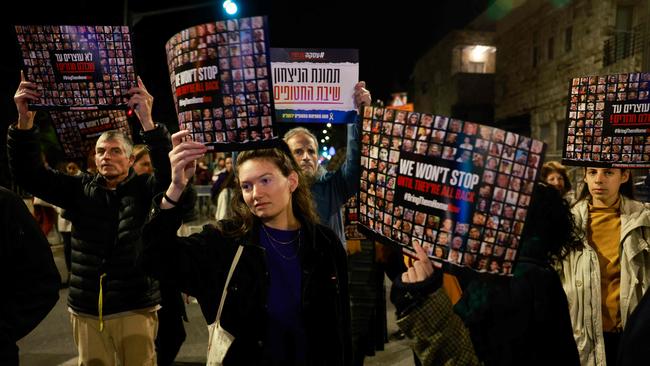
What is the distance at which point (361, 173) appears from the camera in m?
1.83

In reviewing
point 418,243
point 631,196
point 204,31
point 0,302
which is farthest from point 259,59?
point 631,196

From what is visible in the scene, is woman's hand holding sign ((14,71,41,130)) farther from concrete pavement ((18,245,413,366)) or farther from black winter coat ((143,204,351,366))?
concrete pavement ((18,245,413,366))

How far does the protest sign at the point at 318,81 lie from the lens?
112 inches

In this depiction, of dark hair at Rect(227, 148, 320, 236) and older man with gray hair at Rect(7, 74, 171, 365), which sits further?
older man with gray hair at Rect(7, 74, 171, 365)

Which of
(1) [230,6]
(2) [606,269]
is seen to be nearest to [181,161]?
(2) [606,269]

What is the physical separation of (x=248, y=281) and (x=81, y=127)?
2284 mm

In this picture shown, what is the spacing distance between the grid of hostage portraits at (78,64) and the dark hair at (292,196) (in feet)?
3.54

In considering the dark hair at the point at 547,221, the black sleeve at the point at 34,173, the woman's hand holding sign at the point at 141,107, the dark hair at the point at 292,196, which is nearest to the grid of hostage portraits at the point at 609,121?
the dark hair at the point at 547,221

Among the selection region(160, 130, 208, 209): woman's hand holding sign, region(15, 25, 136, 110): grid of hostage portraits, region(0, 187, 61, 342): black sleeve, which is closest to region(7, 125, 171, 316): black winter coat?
region(15, 25, 136, 110): grid of hostage portraits

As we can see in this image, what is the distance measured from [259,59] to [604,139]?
2.50m

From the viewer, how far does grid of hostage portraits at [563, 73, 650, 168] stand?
2.99 meters

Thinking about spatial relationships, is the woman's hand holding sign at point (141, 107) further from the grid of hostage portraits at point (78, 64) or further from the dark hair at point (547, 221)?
the dark hair at point (547, 221)

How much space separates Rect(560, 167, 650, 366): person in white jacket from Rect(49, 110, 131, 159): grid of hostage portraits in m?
3.74

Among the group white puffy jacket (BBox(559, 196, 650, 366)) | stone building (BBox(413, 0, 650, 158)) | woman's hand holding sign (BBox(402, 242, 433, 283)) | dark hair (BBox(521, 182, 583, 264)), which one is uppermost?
stone building (BBox(413, 0, 650, 158))
